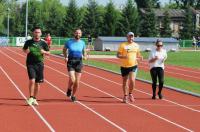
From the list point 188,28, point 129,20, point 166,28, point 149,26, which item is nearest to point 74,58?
point 129,20

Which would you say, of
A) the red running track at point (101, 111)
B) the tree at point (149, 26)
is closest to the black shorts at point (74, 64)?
the red running track at point (101, 111)

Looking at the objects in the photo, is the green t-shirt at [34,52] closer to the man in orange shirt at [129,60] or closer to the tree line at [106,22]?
the man in orange shirt at [129,60]

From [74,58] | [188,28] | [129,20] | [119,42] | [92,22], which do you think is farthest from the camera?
[188,28]

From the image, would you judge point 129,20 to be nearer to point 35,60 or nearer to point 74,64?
point 74,64

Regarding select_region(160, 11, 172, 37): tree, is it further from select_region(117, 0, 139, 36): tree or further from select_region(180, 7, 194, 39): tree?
select_region(117, 0, 139, 36): tree

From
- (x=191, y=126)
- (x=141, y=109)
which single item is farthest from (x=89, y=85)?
(x=191, y=126)

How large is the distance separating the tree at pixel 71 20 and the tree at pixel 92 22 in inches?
57.3

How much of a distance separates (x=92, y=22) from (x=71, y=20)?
130 inches

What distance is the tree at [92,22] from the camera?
3499 inches

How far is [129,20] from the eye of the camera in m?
87.1

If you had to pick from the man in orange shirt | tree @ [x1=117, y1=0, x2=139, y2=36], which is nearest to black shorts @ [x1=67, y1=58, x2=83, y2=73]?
the man in orange shirt

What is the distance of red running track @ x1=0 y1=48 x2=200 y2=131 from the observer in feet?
35.0

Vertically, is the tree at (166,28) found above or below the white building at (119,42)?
above

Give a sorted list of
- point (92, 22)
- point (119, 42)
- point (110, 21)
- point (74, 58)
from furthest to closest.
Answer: point (92, 22), point (110, 21), point (119, 42), point (74, 58)
